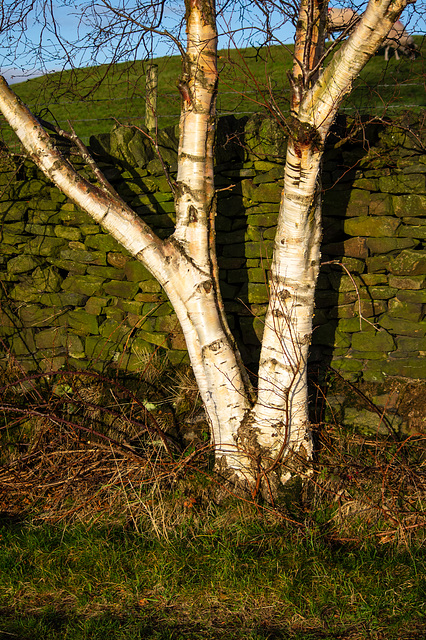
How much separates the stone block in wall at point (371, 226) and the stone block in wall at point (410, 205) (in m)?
0.08

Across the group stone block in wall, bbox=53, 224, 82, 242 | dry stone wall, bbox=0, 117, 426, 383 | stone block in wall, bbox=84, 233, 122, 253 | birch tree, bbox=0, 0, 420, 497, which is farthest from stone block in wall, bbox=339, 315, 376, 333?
stone block in wall, bbox=53, 224, 82, 242

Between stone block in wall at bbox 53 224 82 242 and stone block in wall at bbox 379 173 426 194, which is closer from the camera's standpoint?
stone block in wall at bbox 379 173 426 194

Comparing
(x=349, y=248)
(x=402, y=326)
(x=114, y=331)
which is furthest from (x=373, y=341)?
(x=114, y=331)

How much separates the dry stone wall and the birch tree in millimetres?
556

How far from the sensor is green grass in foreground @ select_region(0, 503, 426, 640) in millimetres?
2621

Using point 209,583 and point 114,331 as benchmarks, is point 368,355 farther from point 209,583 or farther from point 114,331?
point 114,331

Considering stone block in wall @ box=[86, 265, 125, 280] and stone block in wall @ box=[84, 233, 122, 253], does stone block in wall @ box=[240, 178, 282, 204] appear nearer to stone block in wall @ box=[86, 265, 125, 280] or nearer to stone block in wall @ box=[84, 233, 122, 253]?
stone block in wall @ box=[84, 233, 122, 253]

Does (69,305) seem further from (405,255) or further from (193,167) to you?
(405,255)

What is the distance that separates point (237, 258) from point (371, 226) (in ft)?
3.78

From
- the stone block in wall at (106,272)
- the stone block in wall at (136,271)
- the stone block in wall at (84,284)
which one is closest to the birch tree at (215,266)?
the stone block in wall at (136,271)

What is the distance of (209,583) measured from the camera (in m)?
2.89

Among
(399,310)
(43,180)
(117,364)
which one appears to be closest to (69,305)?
(117,364)

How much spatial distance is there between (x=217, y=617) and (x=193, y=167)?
8.84 ft

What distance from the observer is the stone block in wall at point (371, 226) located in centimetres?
403
